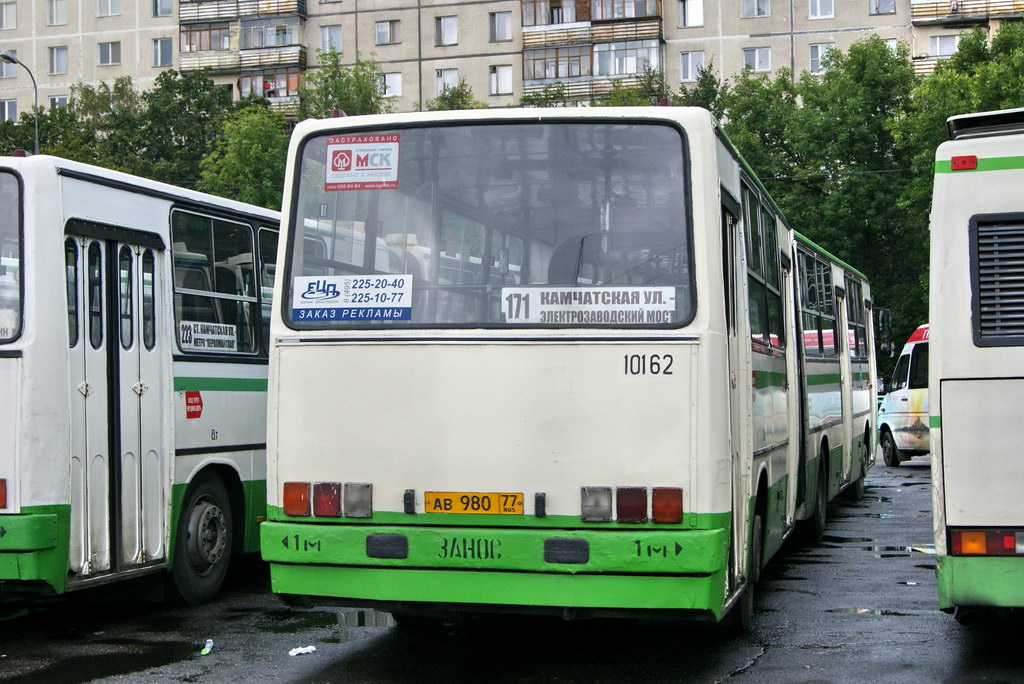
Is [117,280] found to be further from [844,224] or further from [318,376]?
[844,224]

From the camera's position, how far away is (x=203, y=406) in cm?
1023

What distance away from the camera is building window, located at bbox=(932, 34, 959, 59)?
5878 centimetres

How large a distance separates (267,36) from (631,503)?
207 feet

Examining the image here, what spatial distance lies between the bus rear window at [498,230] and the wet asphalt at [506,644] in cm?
180

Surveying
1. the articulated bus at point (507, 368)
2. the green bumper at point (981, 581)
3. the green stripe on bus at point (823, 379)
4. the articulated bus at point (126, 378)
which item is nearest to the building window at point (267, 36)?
the green stripe on bus at point (823, 379)

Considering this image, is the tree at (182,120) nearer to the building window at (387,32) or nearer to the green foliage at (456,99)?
the building window at (387,32)

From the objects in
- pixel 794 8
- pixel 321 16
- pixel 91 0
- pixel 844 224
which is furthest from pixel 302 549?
pixel 91 0

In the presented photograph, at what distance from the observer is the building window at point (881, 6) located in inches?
2371

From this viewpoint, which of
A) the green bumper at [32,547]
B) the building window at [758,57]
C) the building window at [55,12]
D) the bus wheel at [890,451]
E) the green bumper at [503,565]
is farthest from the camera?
the building window at [55,12]

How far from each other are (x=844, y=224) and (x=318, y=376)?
41.8m

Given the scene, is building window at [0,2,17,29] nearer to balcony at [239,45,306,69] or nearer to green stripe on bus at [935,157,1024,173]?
balcony at [239,45,306,69]

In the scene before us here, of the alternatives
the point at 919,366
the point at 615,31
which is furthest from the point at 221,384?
the point at 615,31

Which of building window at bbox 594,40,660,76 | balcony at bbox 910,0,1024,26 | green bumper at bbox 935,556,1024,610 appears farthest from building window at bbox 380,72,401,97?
green bumper at bbox 935,556,1024,610

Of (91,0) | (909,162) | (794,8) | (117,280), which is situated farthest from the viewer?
(91,0)
